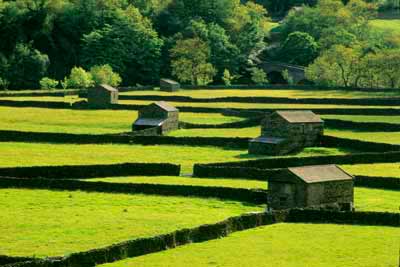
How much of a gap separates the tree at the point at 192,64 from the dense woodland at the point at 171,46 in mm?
156

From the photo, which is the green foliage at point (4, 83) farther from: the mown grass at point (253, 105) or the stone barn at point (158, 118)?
the stone barn at point (158, 118)

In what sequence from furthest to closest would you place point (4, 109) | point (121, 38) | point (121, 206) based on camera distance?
point (121, 38), point (4, 109), point (121, 206)

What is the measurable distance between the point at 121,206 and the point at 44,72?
107 meters

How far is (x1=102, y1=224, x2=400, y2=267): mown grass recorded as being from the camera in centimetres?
4878

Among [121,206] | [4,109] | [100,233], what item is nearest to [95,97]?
[4,109]

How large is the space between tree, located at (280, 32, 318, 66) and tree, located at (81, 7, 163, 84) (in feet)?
81.9

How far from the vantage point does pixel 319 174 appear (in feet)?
214

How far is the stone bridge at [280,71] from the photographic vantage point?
181375mm

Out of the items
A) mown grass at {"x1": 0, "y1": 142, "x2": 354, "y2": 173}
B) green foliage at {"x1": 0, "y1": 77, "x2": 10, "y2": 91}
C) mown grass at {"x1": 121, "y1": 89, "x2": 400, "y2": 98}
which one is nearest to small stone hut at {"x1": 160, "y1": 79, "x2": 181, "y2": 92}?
mown grass at {"x1": 121, "y1": 89, "x2": 400, "y2": 98}

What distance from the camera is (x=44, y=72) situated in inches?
6688

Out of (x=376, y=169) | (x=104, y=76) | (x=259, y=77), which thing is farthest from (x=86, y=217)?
(x=259, y=77)

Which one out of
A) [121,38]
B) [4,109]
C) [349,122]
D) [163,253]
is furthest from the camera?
[121,38]

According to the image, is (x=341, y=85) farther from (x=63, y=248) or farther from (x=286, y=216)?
(x=63, y=248)

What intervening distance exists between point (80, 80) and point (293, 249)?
11012cm
